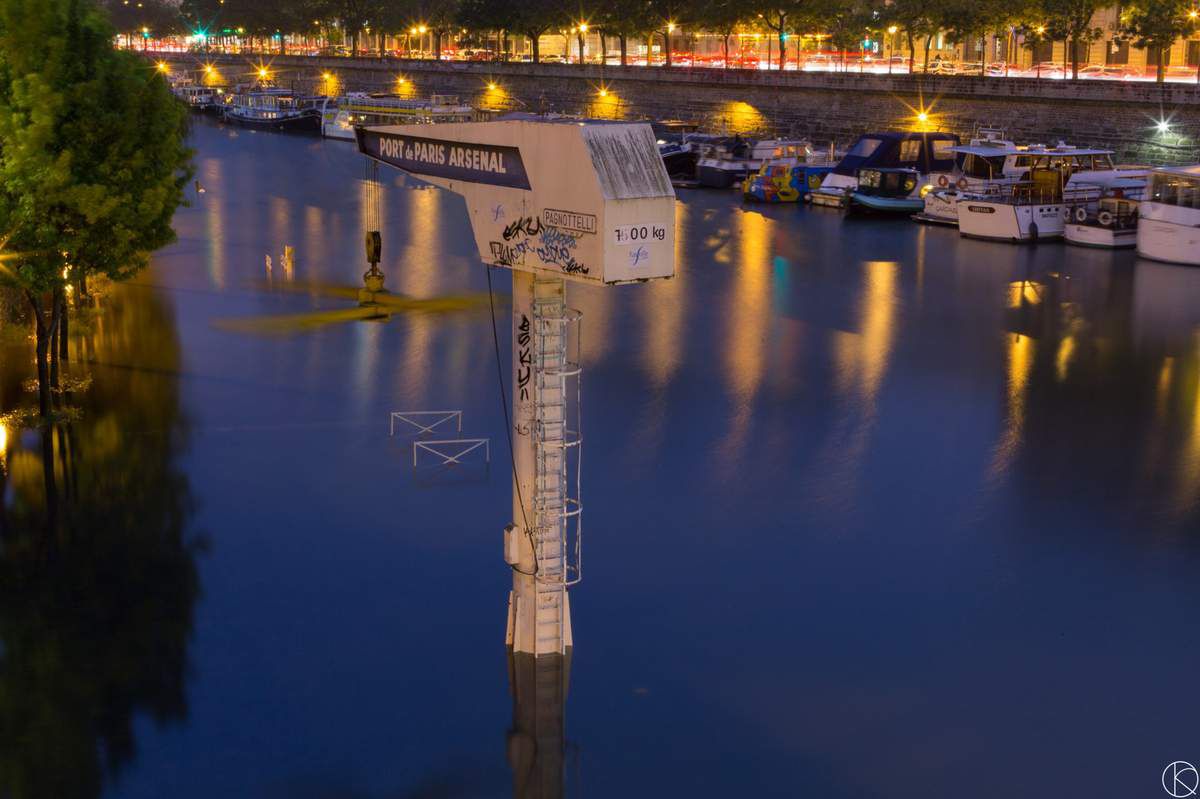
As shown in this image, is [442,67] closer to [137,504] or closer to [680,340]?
[680,340]

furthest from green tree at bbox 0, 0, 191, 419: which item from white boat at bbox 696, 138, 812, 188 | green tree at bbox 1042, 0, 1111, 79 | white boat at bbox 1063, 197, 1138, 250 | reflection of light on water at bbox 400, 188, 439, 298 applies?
green tree at bbox 1042, 0, 1111, 79

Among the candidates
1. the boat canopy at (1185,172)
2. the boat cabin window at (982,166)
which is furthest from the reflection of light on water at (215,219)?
the boat canopy at (1185,172)

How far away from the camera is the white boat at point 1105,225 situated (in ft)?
112

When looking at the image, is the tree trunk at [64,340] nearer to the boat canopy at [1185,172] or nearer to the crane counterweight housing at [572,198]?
the crane counterweight housing at [572,198]

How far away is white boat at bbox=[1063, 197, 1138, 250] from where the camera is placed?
34156 millimetres

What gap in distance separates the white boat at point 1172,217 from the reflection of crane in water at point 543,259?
79.5ft

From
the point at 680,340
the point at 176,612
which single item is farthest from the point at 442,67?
the point at 176,612

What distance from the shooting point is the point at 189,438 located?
18.0 m

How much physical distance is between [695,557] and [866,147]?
1186 inches

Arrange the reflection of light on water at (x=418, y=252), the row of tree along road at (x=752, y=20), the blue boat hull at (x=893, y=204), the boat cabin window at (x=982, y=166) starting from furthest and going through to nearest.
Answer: the row of tree along road at (x=752, y=20) → the blue boat hull at (x=893, y=204) → the boat cabin window at (x=982, y=166) → the reflection of light on water at (x=418, y=252)

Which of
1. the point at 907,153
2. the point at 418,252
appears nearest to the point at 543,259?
the point at 418,252

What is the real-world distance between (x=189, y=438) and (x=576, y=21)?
5472 cm

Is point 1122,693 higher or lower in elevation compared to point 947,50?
lower

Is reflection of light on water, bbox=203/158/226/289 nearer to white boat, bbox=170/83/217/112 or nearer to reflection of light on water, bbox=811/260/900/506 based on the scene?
reflection of light on water, bbox=811/260/900/506
